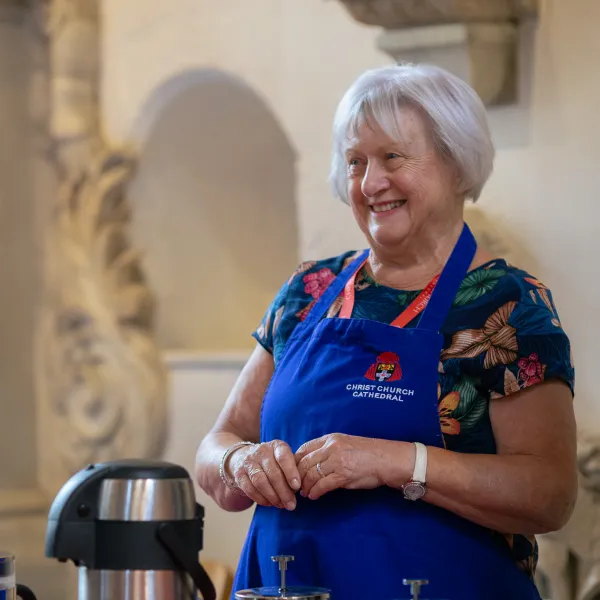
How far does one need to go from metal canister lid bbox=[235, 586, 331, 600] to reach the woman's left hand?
1.08 feet

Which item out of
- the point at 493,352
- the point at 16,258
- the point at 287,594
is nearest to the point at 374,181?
the point at 493,352

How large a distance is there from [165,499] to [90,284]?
10.2 feet

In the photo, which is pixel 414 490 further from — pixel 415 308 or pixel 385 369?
pixel 415 308

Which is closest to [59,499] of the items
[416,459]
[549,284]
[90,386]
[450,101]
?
[416,459]

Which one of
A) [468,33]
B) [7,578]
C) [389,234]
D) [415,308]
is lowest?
[7,578]

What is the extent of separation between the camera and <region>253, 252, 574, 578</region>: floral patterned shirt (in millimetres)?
2045

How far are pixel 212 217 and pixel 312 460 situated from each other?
2764 mm

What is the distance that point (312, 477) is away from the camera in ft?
6.59

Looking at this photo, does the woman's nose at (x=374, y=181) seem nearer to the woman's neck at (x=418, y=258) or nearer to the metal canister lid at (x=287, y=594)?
the woman's neck at (x=418, y=258)

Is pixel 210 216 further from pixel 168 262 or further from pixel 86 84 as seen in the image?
pixel 86 84

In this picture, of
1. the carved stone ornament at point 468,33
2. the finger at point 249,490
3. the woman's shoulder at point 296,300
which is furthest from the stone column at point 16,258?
the finger at point 249,490

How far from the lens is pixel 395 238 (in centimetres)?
221

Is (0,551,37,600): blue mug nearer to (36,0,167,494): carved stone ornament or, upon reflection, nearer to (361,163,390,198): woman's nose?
(361,163,390,198): woman's nose

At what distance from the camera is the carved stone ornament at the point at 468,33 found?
3.10 m
